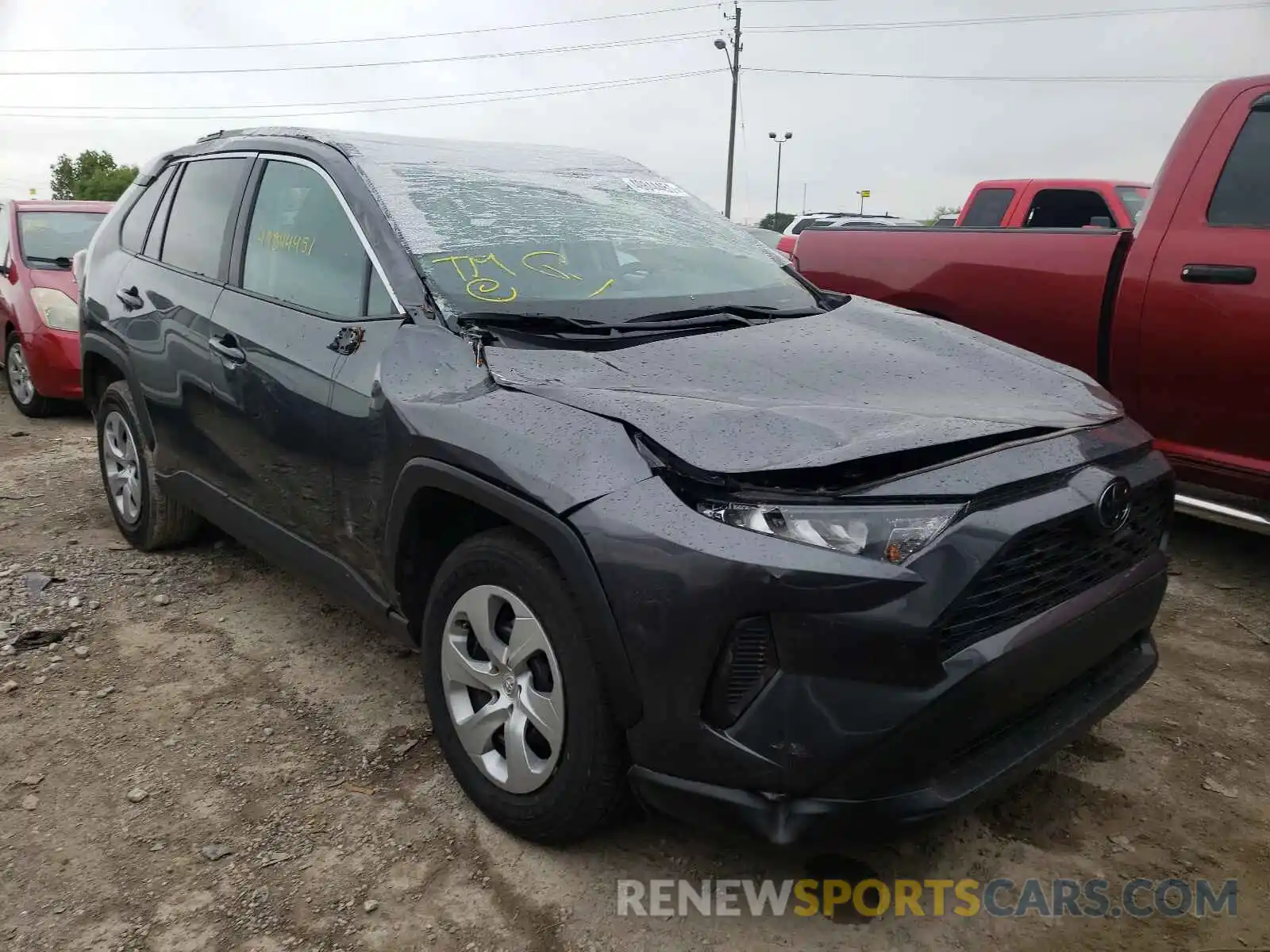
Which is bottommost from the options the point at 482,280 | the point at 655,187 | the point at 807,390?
the point at 807,390

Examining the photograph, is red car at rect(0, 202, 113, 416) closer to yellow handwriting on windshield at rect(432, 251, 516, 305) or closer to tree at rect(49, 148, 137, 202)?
yellow handwriting on windshield at rect(432, 251, 516, 305)

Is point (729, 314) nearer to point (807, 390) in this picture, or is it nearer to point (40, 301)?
point (807, 390)

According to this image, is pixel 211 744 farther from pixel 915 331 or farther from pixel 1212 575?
pixel 1212 575

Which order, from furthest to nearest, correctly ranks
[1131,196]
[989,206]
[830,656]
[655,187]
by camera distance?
1. [989,206]
2. [1131,196]
3. [655,187]
4. [830,656]

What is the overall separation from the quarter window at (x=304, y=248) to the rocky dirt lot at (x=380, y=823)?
129 centimetres

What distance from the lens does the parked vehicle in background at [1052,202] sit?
876cm

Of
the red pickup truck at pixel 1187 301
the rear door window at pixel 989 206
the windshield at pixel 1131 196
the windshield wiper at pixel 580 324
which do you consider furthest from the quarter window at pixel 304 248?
the windshield at pixel 1131 196

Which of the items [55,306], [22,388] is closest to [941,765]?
[55,306]

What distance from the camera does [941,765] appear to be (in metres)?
2.02

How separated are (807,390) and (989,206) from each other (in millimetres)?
7983

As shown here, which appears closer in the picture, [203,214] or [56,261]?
[203,214]

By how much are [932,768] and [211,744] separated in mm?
2127

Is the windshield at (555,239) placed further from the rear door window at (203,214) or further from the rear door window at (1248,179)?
the rear door window at (1248,179)

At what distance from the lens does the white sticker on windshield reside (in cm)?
373
